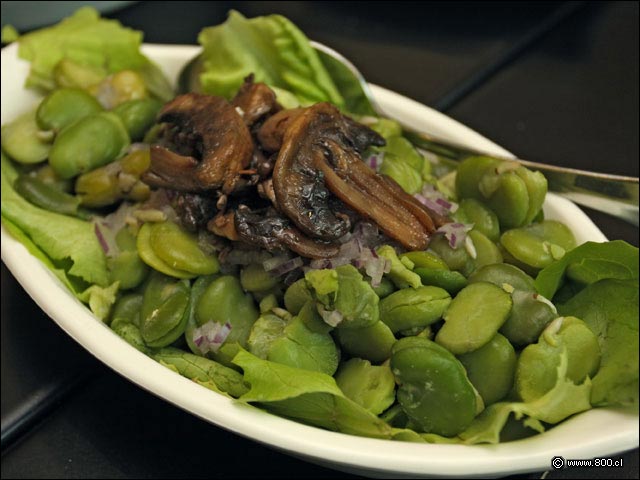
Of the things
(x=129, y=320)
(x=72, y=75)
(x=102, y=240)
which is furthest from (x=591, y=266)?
(x=72, y=75)

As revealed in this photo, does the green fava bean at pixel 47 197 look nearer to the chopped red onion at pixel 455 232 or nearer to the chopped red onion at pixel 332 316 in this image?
the chopped red onion at pixel 332 316

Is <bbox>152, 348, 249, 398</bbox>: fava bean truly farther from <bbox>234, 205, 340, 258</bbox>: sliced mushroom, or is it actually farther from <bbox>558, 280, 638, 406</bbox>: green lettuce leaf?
<bbox>558, 280, 638, 406</bbox>: green lettuce leaf

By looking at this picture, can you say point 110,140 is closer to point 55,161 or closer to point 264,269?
point 55,161

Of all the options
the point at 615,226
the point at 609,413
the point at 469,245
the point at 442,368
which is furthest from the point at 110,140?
the point at 615,226

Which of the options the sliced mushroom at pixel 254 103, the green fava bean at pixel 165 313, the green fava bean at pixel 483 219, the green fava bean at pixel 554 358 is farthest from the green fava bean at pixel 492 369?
the sliced mushroom at pixel 254 103

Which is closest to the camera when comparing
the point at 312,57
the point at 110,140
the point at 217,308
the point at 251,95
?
the point at 217,308

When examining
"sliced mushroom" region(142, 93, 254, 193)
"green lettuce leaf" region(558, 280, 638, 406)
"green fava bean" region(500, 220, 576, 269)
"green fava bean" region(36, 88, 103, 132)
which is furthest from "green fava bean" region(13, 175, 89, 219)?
"green lettuce leaf" region(558, 280, 638, 406)
